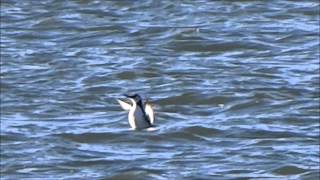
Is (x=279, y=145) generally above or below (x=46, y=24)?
below

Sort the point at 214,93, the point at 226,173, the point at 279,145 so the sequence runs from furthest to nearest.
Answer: the point at 214,93
the point at 279,145
the point at 226,173

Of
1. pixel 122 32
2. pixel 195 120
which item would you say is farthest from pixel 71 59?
pixel 195 120

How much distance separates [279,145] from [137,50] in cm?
379

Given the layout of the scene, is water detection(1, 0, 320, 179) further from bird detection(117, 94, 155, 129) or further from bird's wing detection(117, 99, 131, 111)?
bird detection(117, 94, 155, 129)

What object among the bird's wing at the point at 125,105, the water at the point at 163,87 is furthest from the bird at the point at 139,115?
the bird's wing at the point at 125,105

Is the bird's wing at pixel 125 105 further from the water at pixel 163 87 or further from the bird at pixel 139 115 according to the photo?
the bird at pixel 139 115

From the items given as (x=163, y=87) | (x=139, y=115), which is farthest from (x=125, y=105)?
(x=163, y=87)

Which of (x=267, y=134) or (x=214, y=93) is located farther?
(x=214, y=93)

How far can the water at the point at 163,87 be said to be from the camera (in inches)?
397

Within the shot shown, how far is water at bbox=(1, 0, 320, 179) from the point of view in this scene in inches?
397

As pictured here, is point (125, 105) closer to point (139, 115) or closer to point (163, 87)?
point (139, 115)

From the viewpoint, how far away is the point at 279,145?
10.5 metres

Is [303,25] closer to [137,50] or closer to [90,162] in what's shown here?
[137,50]

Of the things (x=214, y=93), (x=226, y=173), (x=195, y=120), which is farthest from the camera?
(x=214, y=93)
